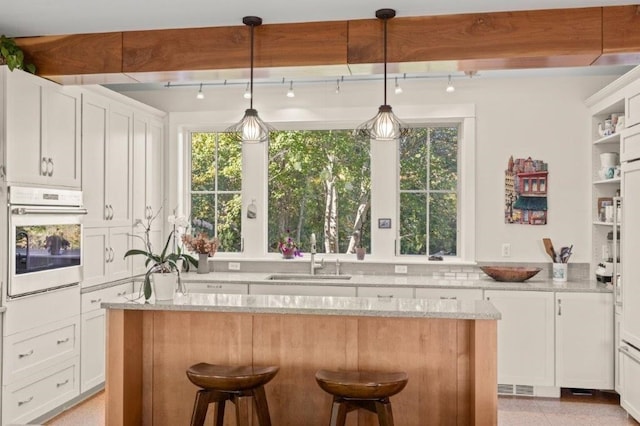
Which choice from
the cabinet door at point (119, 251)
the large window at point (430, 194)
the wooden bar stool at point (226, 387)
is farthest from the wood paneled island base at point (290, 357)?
the large window at point (430, 194)

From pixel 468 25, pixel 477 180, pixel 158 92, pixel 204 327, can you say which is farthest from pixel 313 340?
pixel 158 92

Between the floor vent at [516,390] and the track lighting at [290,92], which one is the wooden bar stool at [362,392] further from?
the track lighting at [290,92]

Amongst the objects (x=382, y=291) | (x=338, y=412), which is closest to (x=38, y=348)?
(x=338, y=412)

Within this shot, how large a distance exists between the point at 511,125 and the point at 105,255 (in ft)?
12.0

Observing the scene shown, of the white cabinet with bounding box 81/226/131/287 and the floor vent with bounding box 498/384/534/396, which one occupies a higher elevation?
the white cabinet with bounding box 81/226/131/287

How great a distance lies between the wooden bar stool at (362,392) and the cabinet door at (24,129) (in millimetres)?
2295

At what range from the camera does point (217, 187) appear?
217 inches

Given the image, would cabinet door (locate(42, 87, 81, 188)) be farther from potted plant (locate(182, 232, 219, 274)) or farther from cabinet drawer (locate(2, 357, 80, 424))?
cabinet drawer (locate(2, 357, 80, 424))

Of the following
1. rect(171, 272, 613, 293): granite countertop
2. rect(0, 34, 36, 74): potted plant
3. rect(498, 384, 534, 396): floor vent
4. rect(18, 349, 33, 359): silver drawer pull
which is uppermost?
rect(0, 34, 36, 74): potted plant

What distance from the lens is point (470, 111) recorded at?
498 centimetres

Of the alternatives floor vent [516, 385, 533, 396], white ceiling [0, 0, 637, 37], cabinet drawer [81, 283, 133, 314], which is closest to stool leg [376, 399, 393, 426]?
white ceiling [0, 0, 637, 37]

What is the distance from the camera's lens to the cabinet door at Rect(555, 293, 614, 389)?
4.34 m

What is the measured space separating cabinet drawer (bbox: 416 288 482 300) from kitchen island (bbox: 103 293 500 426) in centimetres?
136

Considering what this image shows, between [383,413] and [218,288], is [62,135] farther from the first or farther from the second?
[383,413]
